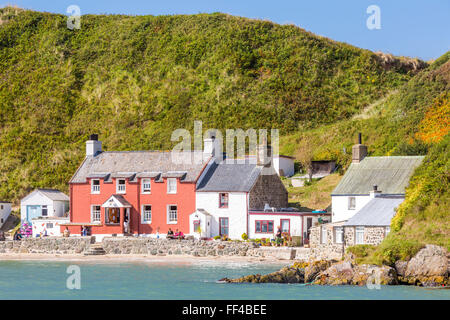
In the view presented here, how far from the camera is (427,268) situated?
3412 centimetres

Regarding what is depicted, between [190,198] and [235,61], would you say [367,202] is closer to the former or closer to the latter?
[190,198]

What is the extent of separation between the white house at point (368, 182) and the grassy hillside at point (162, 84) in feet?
69.9

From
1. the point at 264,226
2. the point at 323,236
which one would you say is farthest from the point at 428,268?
the point at 264,226

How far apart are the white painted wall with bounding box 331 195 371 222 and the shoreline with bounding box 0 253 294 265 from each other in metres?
5.64

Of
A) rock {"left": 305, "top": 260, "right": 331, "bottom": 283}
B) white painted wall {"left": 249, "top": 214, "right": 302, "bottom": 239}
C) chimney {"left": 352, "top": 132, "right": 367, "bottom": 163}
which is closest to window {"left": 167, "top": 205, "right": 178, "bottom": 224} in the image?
Result: white painted wall {"left": 249, "top": 214, "right": 302, "bottom": 239}

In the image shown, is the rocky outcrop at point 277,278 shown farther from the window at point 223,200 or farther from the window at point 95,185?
the window at point 95,185

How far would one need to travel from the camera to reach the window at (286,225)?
164ft

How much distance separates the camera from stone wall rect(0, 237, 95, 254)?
53500 millimetres

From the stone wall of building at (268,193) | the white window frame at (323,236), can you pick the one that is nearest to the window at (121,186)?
the stone wall of building at (268,193)

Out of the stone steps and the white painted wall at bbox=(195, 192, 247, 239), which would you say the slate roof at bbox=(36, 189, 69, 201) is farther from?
the white painted wall at bbox=(195, 192, 247, 239)

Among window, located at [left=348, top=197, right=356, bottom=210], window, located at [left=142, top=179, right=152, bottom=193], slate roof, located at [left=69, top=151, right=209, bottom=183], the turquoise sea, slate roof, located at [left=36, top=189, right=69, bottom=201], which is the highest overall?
slate roof, located at [left=69, top=151, right=209, bottom=183]

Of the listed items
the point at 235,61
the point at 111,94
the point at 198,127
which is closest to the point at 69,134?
the point at 111,94

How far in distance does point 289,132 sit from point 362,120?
330 inches

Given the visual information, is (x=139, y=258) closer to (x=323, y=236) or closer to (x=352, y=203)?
(x=323, y=236)
